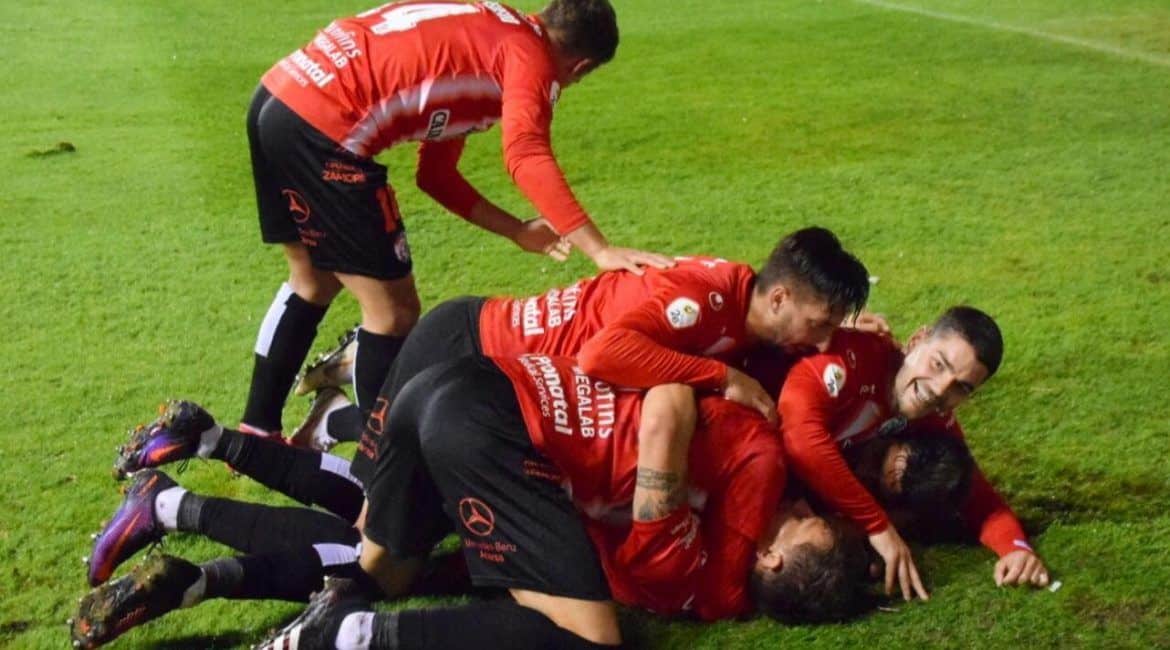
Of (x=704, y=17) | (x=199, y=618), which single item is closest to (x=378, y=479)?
(x=199, y=618)

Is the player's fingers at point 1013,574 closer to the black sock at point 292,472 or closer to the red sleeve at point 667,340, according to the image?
the red sleeve at point 667,340

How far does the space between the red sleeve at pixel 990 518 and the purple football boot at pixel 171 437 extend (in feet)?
6.48

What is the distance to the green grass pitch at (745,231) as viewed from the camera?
319 centimetres

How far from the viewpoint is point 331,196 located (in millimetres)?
3459

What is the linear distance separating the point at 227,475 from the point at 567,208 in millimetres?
1311

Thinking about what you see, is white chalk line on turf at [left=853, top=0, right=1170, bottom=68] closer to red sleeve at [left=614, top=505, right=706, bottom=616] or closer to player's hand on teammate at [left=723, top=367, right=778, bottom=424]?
player's hand on teammate at [left=723, top=367, right=778, bottom=424]

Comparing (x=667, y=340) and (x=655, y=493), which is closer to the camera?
(x=655, y=493)

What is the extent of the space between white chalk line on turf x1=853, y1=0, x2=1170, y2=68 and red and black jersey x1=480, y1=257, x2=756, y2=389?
7.02 m

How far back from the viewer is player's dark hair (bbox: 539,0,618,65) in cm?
342

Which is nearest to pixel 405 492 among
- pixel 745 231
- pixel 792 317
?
pixel 792 317

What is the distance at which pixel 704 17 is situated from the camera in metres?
11.2

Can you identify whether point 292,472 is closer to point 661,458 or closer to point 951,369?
point 661,458

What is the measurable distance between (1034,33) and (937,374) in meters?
7.77

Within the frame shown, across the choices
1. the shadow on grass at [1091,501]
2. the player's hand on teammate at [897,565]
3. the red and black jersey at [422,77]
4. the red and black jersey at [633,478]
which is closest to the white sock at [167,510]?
the red and black jersey at [633,478]
